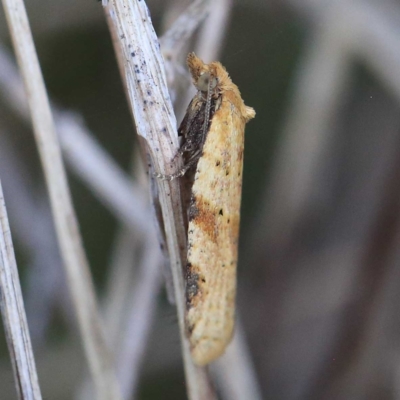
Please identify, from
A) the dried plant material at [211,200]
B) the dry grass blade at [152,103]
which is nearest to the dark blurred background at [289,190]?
the dried plant material at [211,200]

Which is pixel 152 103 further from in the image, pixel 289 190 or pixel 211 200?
pixel 289 190

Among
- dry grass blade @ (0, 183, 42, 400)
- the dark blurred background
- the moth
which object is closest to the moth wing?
the moth

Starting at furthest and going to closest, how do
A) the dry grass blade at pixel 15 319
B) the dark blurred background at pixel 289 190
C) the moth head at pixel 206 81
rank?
1. the dark blurred background at pixel 289 190
2. the moth head at pixel 206 81
3. the dry grass blade at pixel 15 319

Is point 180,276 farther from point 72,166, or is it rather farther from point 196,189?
point 72,166

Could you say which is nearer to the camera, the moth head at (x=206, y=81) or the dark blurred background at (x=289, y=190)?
the moth head at (x=206, y=81)

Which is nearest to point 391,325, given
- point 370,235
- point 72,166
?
point 370,235

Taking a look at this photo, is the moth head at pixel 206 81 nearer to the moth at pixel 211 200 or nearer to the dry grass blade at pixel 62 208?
the moth at pixel 211 200

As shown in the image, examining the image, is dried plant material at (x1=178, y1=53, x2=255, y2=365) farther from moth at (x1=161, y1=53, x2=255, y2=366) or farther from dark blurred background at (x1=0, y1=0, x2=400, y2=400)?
dark blurred background at (x1=0, y1=0, x2=400, y2=400)
